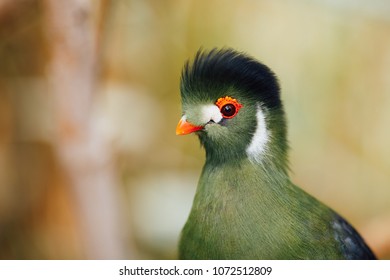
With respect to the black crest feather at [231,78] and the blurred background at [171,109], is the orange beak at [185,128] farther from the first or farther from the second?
the blurred background at [171,109]

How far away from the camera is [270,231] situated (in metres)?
2.49

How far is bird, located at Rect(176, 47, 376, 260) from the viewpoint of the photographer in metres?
2.49

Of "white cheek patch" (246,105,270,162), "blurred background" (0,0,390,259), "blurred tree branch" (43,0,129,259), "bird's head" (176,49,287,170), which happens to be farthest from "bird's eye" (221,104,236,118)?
"blurred background" (0,0,390,259)

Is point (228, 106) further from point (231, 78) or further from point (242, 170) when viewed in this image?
point (242, 170)

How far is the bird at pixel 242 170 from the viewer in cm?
249

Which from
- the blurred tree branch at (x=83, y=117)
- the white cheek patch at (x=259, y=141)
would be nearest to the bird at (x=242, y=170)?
the white cheek patch at (x=259, y=141)

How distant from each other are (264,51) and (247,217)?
138cm

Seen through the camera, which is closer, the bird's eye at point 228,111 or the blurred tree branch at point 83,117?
the bird's eye at point 228,111

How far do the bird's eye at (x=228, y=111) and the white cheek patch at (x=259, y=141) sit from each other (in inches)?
4.0

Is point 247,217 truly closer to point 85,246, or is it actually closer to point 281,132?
point 281,132

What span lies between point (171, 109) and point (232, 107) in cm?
133

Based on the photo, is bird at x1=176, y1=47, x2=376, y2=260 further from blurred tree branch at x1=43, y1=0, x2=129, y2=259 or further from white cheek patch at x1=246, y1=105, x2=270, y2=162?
blurred tree branch at x1=43, y1=0, x2=129, y2=259

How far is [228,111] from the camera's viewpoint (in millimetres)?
2492

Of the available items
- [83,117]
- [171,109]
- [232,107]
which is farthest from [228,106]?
[171,109]
